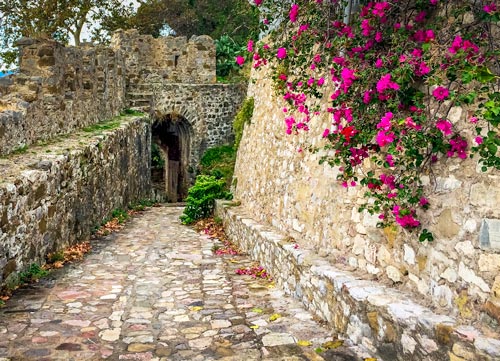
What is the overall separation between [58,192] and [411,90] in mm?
5253

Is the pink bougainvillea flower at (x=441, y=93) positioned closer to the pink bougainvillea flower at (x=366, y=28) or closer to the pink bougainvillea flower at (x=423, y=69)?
the pink bougainvillea flower at (x=423, y=69)

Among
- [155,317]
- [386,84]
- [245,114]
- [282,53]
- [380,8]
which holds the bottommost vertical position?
[155,317]

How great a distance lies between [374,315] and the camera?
3.64m

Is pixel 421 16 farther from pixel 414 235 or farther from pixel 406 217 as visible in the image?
pixel 414 235

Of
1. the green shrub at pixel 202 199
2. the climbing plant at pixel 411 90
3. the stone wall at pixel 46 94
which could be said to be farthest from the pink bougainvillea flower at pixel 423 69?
the green shrub at pixel 202 199

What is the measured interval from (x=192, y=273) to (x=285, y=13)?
3.67 meters

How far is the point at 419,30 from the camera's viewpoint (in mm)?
3812

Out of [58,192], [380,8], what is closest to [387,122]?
[380,8]

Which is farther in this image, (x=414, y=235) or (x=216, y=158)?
(x=216, y=158)

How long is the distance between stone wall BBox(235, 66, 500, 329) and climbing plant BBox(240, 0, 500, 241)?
0.14m

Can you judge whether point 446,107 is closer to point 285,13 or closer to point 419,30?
point 419,30

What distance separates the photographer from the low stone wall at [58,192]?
5.38m

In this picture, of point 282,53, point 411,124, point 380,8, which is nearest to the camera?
point 411,124

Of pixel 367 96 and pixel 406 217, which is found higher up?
pixel 367 96
